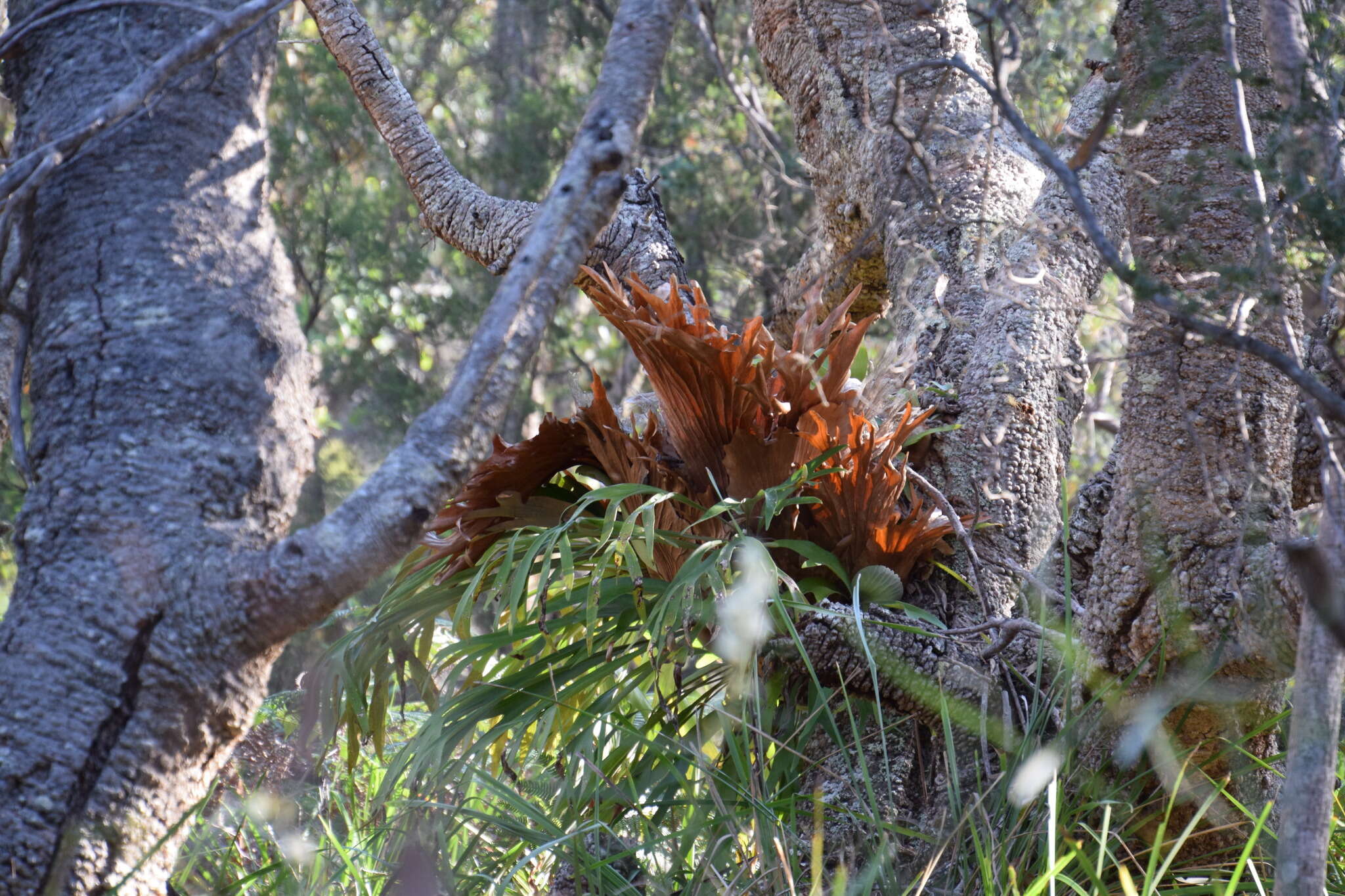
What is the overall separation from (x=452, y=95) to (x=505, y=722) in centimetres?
725

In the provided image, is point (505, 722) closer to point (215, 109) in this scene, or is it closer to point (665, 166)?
point (215, 109)

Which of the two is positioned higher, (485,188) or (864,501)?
(485,188)

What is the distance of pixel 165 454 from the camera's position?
1.09 metres

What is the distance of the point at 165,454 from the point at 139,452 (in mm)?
26

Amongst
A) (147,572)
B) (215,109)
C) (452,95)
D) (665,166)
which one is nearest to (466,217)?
(215,109)

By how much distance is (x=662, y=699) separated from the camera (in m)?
1.81

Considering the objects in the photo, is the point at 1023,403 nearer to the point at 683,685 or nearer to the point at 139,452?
the point at 683,685

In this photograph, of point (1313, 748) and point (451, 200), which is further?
point (451, 200)

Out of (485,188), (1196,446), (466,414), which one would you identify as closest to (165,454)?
(466,414)

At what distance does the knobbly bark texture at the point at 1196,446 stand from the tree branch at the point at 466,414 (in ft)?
2.27

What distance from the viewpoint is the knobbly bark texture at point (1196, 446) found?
1395 millimetres

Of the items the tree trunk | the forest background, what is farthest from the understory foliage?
the forest background

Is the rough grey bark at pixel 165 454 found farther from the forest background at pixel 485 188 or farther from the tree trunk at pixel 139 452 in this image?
the forest background at pixel 485 188

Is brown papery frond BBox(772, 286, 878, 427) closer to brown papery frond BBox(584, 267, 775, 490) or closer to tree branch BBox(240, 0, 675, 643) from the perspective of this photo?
brown papery frond BBox(584, 267, 775, 490)
